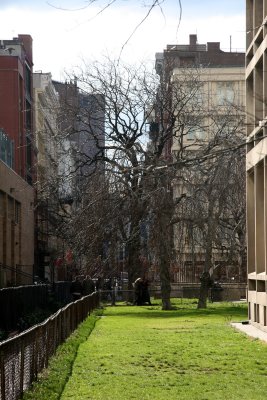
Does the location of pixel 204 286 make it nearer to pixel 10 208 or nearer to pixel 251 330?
pixel 10 208

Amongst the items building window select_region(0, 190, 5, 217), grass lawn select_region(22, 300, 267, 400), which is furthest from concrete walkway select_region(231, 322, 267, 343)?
building window select_region(0, 190, 5, 217)

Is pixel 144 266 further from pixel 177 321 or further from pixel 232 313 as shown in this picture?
pixel 177 321

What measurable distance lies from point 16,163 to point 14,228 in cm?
1866

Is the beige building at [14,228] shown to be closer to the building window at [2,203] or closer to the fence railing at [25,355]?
the building window at [2,203]

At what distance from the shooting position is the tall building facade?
53.5 m

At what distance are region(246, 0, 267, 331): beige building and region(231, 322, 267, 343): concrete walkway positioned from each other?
7.7 inches

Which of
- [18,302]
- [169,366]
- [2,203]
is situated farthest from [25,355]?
[2,203]

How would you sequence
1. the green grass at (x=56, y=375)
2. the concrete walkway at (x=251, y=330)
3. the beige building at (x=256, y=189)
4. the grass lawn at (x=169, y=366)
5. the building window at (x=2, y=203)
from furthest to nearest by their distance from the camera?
the building window at (x=2, y=203) < the beige building at (x=256, y=189) < the concrete walkway at (x=251, y=330) < the grass lawn at (x=169, y=366) < the green grass at (x=56, y=375)

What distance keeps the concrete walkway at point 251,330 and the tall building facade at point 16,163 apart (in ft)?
55.5

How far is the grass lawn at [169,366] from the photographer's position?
13609 millimetres

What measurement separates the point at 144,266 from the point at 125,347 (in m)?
25.5

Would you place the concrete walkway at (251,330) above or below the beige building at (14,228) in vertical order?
A: below

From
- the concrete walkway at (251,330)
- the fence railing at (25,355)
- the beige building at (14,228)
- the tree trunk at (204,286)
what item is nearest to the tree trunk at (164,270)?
the tree trunk at (204,286)

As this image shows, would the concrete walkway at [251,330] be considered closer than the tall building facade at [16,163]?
Yes
